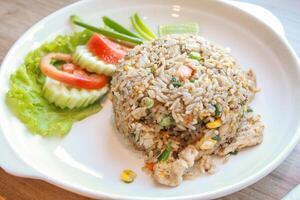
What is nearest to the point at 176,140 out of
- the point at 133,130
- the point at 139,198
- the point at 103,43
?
the point at 133,130

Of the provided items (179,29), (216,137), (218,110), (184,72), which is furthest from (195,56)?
(179,29)

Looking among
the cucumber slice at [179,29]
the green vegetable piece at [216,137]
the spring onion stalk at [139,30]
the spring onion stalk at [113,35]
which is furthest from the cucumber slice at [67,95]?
the green vegetable piece at [216,137]

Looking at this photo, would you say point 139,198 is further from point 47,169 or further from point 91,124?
point 91,124

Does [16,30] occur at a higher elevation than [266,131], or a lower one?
lower

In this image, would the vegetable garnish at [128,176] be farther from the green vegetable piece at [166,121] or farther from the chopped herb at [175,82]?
the chopped herb at [175,82]

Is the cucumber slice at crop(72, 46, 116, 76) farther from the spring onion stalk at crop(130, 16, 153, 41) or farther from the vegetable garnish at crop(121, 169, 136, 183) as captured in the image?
the vegetable garnish at crop(121, 169, 136, 183)

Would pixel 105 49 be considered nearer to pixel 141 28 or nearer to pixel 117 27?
pixel 117 27
